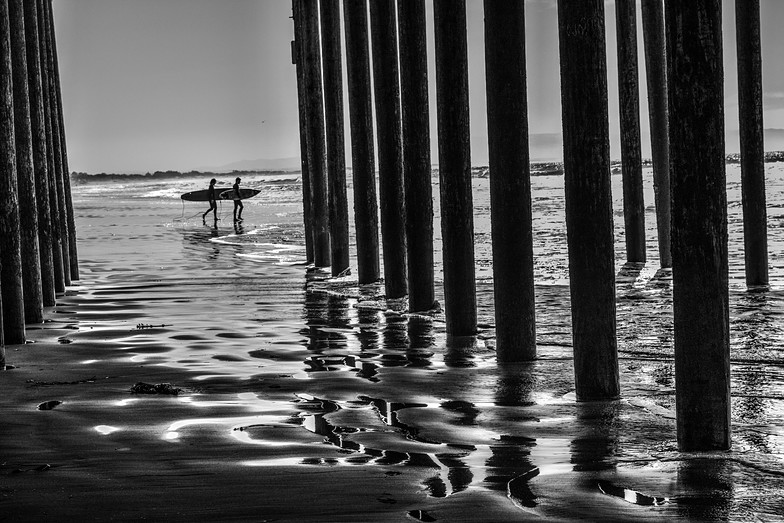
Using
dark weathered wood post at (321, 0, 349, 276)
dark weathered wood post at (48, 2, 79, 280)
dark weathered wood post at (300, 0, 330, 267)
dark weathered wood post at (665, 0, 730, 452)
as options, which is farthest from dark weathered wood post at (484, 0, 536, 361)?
dark weathered wood post at (48, 2, 79, 280)

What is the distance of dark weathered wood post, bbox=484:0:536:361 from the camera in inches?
245

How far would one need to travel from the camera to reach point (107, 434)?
4.65 m

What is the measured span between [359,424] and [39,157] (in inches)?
233

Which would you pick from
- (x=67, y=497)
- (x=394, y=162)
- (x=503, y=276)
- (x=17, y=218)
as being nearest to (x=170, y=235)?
(x=394, y=162)

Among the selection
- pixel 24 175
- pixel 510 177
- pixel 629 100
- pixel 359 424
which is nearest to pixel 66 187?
pixel 24 175

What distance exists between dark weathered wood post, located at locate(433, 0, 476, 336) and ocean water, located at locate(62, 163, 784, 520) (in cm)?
34

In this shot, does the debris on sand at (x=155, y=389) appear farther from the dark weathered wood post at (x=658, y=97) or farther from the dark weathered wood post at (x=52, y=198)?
the dark weathered wood post at (x=658, y=97)

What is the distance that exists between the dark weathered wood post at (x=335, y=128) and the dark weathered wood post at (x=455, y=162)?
18.6 feet

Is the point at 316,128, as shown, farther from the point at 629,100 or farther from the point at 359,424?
the point at 359,424

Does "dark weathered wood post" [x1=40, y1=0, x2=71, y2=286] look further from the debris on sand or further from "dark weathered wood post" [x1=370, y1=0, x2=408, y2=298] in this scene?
the debris on sand

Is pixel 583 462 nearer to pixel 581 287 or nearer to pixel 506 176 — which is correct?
pixel 581 287

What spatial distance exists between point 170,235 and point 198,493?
21749 mm

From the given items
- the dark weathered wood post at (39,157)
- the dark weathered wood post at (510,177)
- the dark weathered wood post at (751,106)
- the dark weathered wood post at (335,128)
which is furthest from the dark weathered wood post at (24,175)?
the dark weathered wood post at (751,106)

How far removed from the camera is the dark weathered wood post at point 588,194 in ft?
16.7
